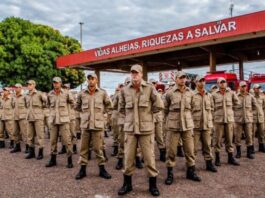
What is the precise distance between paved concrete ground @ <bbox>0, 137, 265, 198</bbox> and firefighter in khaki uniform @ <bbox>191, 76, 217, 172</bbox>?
0.36 m

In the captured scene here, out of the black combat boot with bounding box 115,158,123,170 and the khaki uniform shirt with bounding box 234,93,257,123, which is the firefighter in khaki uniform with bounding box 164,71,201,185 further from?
the khaki uniform shirt with bounding box 234,93,257,123

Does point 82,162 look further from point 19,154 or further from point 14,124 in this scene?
point 14,124

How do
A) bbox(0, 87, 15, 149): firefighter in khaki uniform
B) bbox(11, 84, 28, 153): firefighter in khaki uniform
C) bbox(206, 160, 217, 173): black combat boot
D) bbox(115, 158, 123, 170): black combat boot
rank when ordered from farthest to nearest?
bbox(0, 87, 15, 149): firefighter in khaki uniform → bbox(11, 84, 28, 153): firefighter in khaki uniform → bbox(115, 158, 123, 170): black combat boot → bbox(206, 160, 217, 173): black combat boot

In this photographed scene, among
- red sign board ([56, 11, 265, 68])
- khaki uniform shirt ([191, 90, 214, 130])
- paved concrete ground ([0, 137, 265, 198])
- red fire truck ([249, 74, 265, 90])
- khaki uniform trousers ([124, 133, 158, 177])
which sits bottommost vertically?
paved concrete ground ([0, 137, 265, 198])

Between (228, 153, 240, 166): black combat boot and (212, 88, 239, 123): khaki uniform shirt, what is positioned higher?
(212, 88, 239, 123): khaki uniform shirt

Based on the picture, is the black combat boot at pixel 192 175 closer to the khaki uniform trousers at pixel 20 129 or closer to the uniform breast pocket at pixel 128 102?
the uniform breast pocket at pixel 128 102

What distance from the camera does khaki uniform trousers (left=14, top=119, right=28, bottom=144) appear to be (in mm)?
9227

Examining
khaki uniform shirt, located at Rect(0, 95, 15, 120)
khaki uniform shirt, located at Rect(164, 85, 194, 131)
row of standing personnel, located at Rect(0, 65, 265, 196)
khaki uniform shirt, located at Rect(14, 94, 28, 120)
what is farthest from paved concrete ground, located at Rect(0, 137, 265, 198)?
khaki uniform shirt, located at Rect(0, 95, 15, 120)

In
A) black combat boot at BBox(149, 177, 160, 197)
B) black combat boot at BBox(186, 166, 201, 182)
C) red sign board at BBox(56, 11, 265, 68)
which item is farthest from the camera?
red sign board at BBox(56, 11, 265, 68)

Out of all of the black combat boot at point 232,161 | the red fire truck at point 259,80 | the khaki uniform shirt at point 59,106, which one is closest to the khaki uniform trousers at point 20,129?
the khaki uniform shirt at point 59,106

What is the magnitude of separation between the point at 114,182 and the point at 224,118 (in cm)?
290

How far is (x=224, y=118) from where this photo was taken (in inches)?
272

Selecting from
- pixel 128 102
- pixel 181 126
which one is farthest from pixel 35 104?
pixel 181 126

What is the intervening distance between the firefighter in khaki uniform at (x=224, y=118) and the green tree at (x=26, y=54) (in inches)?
893
